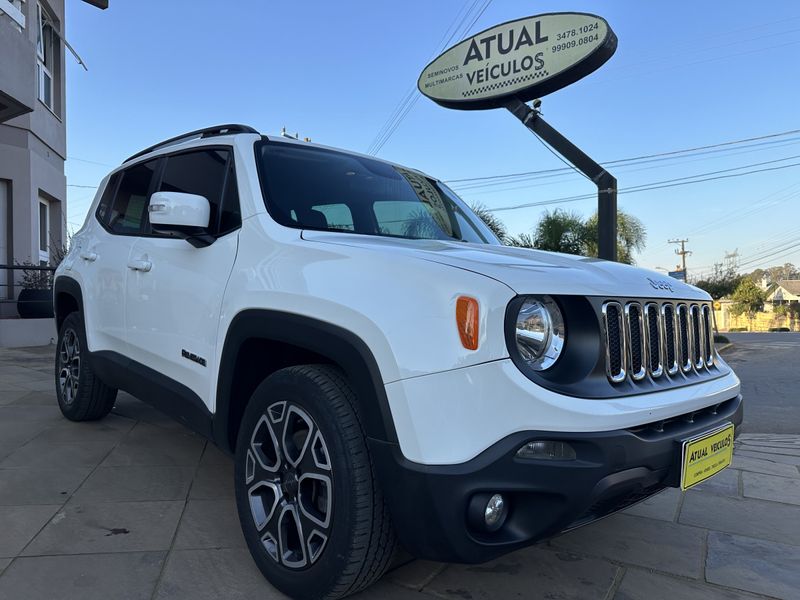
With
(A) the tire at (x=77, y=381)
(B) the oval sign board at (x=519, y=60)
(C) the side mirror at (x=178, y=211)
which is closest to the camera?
(C) the side mirror at (x=178, y=211)

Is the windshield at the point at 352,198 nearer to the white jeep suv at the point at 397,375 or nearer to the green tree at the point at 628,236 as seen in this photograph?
the white jeep suv at the point at 397,375

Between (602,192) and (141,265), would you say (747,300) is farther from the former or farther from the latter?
(141,265)

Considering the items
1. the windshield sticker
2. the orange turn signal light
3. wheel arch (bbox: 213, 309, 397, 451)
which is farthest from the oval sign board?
the orange turn signal light

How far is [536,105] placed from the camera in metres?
12.5

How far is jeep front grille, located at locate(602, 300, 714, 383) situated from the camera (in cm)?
204

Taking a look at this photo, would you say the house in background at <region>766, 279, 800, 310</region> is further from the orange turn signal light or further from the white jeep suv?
the orange turn signal light

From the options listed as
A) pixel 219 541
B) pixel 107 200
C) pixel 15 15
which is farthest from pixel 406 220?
pixel 15 15

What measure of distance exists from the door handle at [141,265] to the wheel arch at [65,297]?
1.00 metres

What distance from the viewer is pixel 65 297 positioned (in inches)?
185

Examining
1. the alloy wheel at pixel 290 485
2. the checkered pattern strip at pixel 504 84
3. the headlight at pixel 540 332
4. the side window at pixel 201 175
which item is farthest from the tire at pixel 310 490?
the checkered pattern strip at pixel 504 84

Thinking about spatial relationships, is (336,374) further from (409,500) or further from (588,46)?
(588,46)

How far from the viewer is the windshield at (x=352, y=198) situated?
9.19 feet

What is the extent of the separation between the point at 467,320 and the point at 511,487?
49 centimetres

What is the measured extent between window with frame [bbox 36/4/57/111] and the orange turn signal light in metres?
12.9
